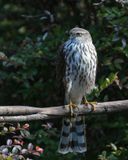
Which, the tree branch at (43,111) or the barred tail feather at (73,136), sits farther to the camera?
the barred tail feather at (73,136)

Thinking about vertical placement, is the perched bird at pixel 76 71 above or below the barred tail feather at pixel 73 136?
above

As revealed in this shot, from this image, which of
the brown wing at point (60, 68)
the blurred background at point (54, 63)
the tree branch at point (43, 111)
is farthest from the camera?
the brown wing at point (60, 68)

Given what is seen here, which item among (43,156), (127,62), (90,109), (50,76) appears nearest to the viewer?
(90,109)

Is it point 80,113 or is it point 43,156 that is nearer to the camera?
point 80,113

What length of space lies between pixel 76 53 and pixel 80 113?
0.79 m

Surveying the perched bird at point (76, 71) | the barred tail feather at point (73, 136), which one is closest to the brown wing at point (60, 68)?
the perched bird at point (76, 71)

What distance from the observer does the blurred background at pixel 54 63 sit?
216 inches

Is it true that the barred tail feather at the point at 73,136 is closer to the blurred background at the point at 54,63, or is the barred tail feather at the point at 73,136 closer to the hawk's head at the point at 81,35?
the blurred background at the point at 54,63

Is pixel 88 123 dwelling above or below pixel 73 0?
below

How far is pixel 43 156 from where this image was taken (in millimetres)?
5387

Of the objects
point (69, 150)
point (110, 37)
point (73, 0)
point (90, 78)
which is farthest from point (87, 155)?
point (73, 0)

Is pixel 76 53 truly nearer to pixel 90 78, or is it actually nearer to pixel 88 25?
pixel 90 78

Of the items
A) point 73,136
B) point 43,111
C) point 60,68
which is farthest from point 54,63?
point 43,111

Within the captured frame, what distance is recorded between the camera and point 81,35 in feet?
18.5
